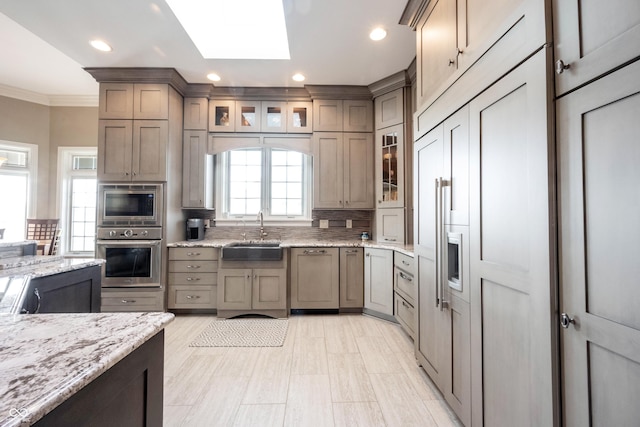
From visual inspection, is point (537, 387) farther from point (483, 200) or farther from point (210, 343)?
point (210, 343)

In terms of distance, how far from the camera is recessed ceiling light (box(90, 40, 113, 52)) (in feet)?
9.16

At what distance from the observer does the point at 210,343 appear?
2.62 m

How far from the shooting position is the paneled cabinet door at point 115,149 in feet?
10.8

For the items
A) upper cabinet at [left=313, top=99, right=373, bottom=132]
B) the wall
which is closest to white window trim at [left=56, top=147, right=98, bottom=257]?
the wall

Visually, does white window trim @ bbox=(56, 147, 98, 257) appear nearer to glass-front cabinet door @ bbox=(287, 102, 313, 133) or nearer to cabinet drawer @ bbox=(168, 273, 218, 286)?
cabinet drawer @ bbox=(168, 273, 218, 286)

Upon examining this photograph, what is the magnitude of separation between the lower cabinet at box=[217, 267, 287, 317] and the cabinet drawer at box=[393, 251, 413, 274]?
130cm

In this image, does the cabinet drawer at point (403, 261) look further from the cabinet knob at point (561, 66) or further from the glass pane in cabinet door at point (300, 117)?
the glass pane in cabinet door at point (300, 117)

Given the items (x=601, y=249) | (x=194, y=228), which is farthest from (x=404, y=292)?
(x=194, y=228)

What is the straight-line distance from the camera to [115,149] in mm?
3295

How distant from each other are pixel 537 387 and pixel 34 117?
21.4 feet

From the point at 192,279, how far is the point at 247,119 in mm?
2192

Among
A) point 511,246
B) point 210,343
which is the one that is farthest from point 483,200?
point 210,343

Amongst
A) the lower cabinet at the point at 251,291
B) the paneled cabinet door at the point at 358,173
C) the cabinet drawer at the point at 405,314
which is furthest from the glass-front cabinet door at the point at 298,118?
the cabinet drawer at the point at 405,314

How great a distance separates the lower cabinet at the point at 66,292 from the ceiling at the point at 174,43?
2191 mm
